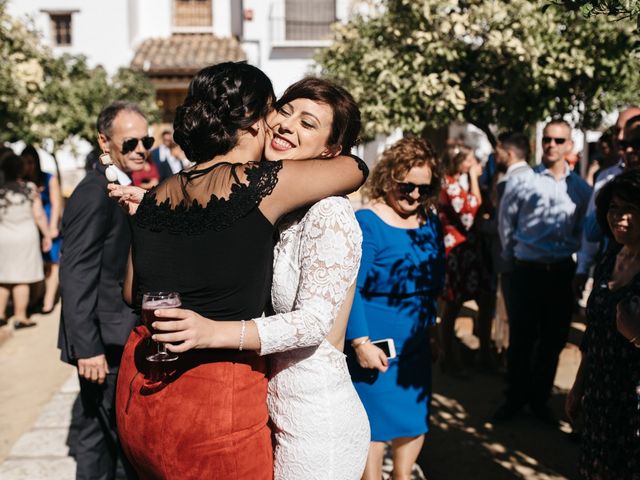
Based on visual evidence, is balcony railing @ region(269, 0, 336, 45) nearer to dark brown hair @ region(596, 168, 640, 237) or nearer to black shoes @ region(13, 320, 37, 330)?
black shoes @ region(13, 320, 37, 330)

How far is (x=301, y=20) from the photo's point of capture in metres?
22.4

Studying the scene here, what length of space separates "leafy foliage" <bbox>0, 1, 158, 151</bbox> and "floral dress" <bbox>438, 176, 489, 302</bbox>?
4.59 m

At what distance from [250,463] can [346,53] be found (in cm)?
748

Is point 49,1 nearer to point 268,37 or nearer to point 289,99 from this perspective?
point 268,37

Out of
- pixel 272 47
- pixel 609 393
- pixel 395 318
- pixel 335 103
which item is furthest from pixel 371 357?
pixel 272 47

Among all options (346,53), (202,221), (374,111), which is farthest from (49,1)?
(202,221)

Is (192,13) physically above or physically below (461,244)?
above

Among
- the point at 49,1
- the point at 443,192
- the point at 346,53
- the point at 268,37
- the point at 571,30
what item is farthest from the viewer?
the point at 49,1

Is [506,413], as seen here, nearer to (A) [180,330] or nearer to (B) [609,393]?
(B) [609,393]

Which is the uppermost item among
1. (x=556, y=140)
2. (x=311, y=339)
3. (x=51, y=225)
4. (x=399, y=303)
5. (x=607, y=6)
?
(x=607, y=6)

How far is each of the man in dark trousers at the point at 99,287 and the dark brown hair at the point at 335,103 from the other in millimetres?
1131

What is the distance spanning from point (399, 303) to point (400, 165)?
0.68 m

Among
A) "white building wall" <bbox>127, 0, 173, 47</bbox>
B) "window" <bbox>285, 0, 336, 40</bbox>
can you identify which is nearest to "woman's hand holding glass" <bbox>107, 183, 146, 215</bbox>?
"window" <bbox>285, 0, 336, 40</bbox>

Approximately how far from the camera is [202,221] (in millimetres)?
2059
